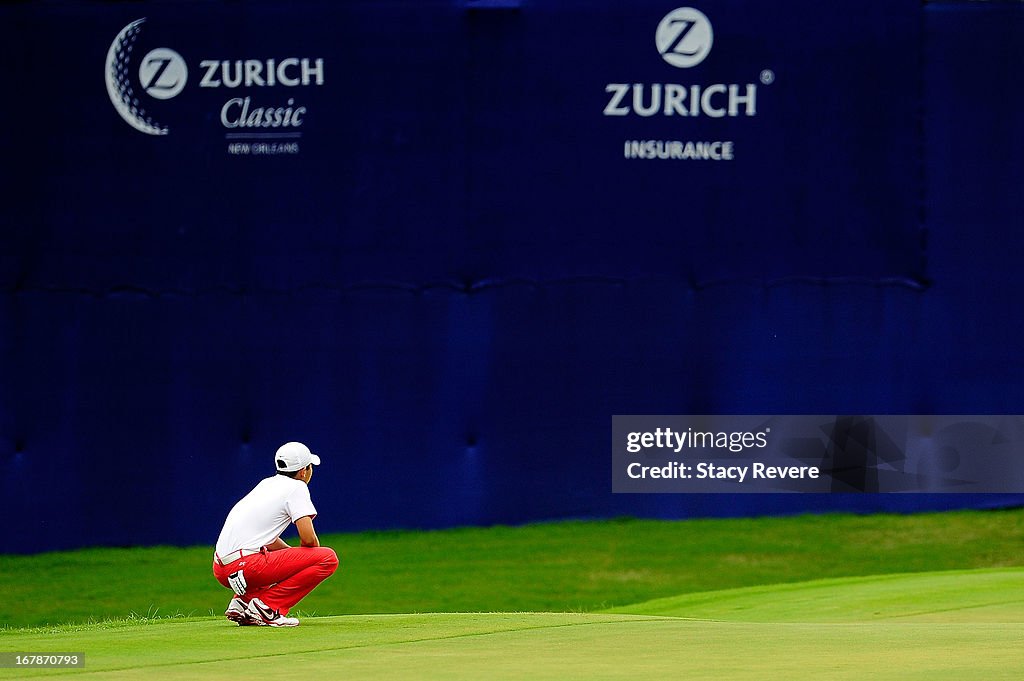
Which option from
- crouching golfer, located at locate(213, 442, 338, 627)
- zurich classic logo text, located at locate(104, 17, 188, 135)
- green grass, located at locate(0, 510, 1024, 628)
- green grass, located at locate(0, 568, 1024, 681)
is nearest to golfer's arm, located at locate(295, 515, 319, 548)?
crouching golfer, located at locate(213, 442, 338, 627)

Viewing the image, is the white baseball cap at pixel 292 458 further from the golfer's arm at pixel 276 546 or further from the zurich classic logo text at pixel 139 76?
the zurich classic logo text at pixel 139 76

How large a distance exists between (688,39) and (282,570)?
7.94m

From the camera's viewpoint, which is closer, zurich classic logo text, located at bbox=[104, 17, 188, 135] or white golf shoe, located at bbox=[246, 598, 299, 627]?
white golf shoe, located at bbox=[246, 598, 299, 627]

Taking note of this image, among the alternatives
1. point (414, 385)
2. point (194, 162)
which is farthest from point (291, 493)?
point (194, 162)

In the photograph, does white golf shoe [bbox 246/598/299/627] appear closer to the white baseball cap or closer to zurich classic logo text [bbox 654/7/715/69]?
the white baseball cap

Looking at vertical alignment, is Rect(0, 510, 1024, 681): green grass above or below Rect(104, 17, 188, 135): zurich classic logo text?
below

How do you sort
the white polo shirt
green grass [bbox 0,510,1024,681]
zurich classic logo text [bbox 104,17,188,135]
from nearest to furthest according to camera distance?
green grass [bbox 0,510,1024,681]
the white polo shirt
zurich classic logo text [bbox 104,17,188,135]

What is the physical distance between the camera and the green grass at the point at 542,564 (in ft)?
42.4

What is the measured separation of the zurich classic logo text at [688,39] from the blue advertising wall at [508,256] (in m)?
0.02

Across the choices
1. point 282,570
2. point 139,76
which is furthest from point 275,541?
point 139,76

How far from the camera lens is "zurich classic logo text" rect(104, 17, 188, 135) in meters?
14.4

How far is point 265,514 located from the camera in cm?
816

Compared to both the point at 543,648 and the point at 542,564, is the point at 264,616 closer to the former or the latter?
the point at 543,648

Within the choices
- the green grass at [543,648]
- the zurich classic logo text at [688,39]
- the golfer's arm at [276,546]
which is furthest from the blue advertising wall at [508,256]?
the golfer's arm at [276,546]
